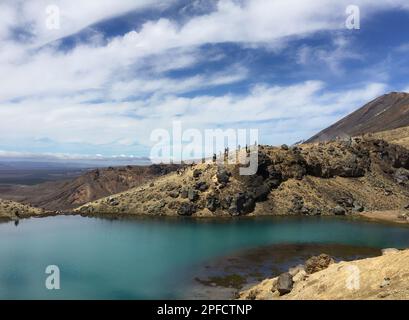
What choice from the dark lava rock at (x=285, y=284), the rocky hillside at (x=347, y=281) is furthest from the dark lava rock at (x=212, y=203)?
the dark lava rock at (x=285, y=284)

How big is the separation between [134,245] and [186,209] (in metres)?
37.4

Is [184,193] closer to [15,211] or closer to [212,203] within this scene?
[212,203]

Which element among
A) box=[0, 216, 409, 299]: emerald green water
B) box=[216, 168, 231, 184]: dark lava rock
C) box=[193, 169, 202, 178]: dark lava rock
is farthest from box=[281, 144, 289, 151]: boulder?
box=[0, 216, 409, 299]: emerald green water

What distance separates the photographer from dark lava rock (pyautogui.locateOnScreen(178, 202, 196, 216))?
4759 inches

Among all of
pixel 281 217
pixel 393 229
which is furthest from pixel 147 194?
pixel 393 229

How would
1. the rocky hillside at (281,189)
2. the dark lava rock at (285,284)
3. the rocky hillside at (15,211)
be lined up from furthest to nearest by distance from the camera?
the rocky hillside at (281,189) < the rocky hillside at (15,211) < the dark lava rock at (285,284)

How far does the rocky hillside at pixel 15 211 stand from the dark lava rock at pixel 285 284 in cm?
9211

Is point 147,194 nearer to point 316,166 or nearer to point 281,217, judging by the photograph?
point 281,217

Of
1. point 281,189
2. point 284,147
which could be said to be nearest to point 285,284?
point 281,189

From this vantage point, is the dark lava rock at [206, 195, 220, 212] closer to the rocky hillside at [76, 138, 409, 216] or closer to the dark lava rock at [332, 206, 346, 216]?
the rocky hillside at [76, 138, 409, 216]

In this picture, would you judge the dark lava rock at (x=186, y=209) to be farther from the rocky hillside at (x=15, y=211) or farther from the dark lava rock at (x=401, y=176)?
the dark lava rock at (x=401, y=176)

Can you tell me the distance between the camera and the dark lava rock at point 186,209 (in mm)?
120875

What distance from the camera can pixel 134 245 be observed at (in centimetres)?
8475
